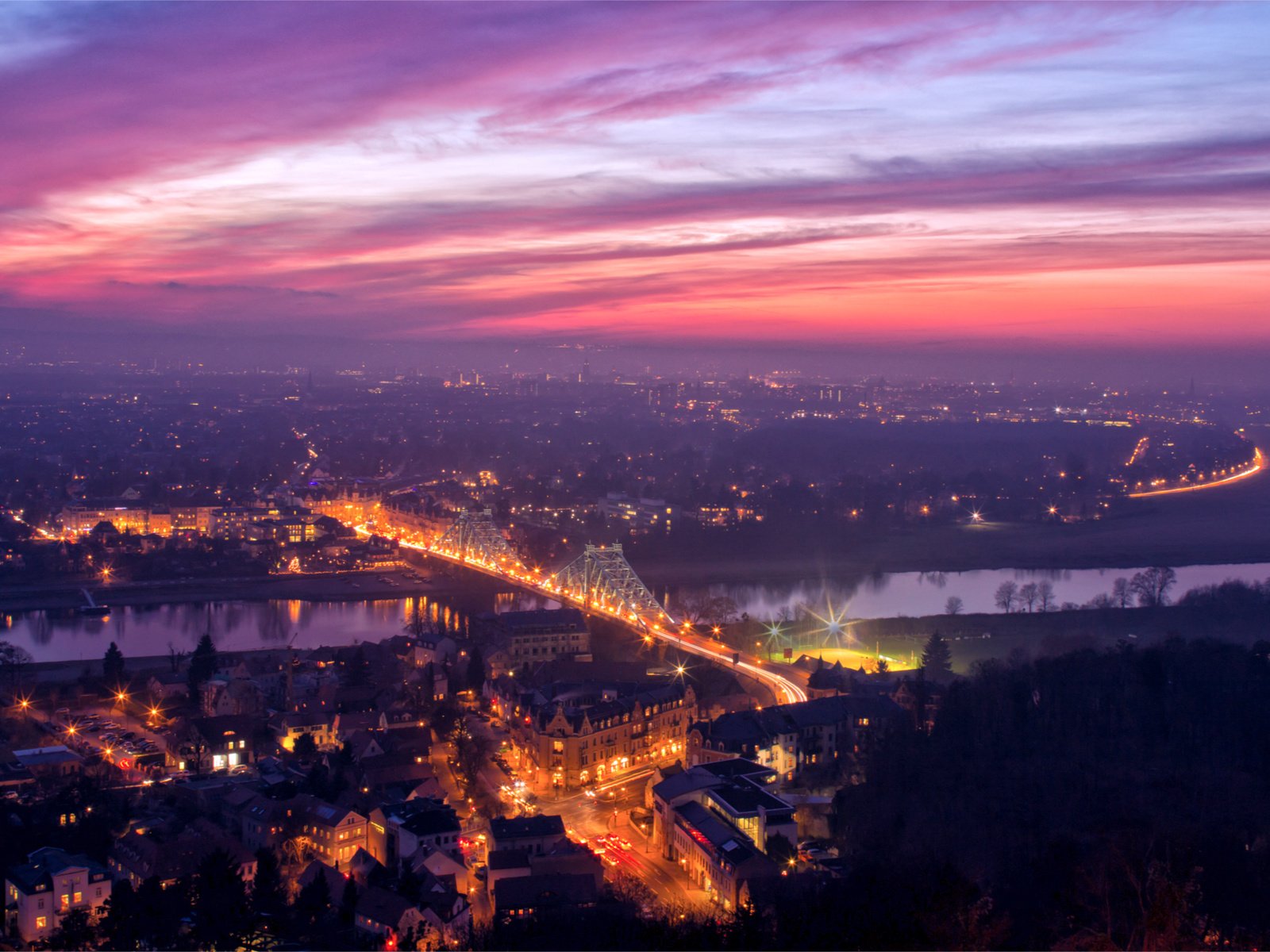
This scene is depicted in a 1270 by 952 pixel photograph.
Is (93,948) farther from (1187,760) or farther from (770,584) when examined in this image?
(770,584)

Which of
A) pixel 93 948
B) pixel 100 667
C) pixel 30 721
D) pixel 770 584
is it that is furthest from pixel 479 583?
pixel 93 948

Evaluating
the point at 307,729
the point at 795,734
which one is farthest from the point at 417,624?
the point at 795,734

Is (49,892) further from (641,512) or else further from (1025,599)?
(641,512)

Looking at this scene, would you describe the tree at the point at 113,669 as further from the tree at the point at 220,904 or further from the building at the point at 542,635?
the tree at the point at 220,904

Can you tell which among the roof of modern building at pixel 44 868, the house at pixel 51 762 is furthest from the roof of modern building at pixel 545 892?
the house at pixel 51 762

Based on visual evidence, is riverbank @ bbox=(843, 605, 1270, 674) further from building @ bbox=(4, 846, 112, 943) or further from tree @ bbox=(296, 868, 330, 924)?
building @ bbox=(4, 846, 112, 943)

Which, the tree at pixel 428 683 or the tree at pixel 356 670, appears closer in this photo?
the tree at pixel 428 683
